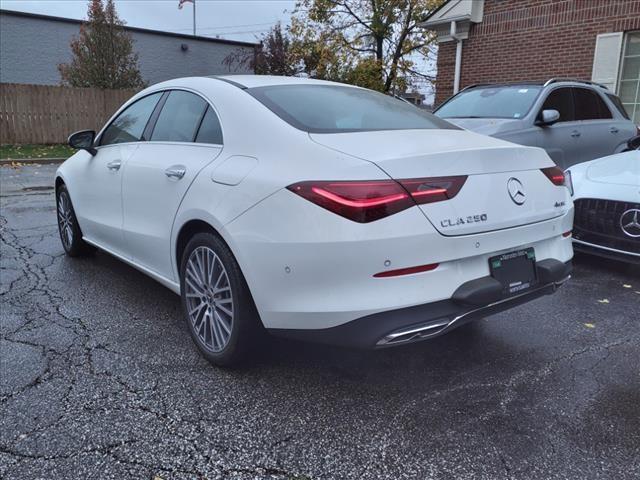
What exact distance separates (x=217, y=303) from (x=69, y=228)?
2.84 metres

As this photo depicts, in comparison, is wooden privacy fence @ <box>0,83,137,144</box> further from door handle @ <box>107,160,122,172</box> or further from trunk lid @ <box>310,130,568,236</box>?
trunk lid @ <box>310,130,568,236</box>

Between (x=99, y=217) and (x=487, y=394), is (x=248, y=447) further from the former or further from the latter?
(x=99, y=217)

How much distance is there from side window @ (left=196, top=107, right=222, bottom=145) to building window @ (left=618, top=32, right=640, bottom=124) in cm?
892

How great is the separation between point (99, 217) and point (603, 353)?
11.9 ft

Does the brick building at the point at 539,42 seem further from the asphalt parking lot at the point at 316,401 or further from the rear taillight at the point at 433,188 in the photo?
the rear taillight at the point at 433,188

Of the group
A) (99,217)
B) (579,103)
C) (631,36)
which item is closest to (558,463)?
(99,217)

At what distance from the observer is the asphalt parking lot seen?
2.26 meters

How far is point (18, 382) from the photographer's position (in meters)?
2.87

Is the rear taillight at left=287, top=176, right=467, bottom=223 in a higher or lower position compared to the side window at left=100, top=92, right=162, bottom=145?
lower

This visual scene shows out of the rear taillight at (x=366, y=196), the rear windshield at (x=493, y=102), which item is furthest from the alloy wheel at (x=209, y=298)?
the rear windshield at (x=493, y=102)

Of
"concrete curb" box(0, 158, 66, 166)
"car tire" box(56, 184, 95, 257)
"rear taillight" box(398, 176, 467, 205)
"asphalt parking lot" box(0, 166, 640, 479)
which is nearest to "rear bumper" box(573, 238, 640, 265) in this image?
"asphalt parking lot" box(0, 166, 640, 479)

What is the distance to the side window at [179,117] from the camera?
3385mm

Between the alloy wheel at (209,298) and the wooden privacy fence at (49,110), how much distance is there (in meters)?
15.6

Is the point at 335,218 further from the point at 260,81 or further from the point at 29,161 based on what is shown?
the point at 29,161
